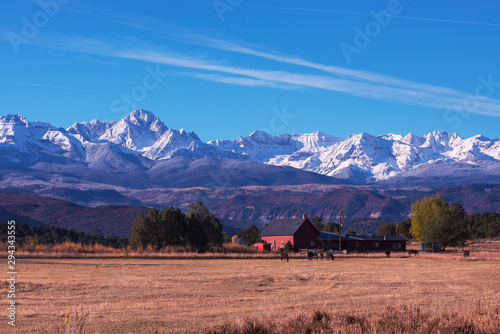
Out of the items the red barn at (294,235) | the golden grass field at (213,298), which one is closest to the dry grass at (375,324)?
the golden grass field at (213,298)

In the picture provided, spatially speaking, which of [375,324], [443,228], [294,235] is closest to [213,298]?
[375,324]

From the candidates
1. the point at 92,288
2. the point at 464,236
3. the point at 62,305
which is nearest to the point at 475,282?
the point at 92,288

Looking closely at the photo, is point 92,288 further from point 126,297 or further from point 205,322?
point 205,322

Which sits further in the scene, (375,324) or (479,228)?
(479,228)

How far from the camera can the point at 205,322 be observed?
19.2m

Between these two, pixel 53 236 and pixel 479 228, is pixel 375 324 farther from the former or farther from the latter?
pixel 479 228

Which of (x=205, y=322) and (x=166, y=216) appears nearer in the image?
(x=205, y=322)

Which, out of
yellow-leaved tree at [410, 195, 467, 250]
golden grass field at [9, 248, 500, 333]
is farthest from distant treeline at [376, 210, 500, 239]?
golden grass field at [9, 248, 500, 333]

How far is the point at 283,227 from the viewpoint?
115 m

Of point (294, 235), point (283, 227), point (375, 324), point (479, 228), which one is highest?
point (479, 228)

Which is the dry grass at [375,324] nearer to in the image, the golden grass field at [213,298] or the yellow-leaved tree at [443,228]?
the golden grass field at [213,298]

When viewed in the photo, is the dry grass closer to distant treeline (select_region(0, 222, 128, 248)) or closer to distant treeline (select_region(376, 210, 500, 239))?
distant treeline (select_region(0, 222, 128, 248))

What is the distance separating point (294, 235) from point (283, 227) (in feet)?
18.3

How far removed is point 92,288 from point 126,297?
13.9ft
